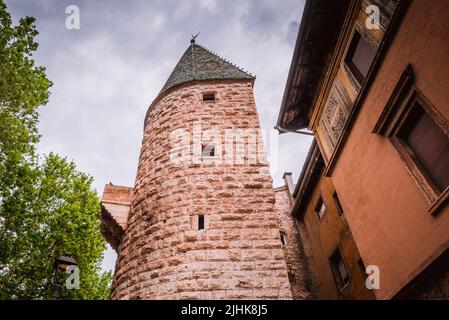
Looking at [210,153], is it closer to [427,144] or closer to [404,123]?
Answer: [404,123]

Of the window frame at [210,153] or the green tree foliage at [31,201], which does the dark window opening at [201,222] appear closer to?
the window frame at [210,153]

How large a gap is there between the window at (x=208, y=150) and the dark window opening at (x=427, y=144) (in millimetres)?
3794

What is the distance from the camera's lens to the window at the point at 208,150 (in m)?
6.81

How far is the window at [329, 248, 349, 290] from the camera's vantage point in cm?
945

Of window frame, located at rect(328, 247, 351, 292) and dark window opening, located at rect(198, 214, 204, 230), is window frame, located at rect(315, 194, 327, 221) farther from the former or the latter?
dark window opening, located at rect(198, 214, 204, 230)

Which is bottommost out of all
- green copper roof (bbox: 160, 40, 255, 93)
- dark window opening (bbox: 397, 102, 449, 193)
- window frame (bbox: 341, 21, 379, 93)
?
dark window opening (bbox: 397, 102, 449, 193)

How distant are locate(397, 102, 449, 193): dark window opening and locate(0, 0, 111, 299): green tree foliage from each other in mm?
11044

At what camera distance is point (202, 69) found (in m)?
9.59

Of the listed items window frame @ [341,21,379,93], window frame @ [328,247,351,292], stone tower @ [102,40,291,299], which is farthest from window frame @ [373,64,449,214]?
window frame @ [328,247,351,292]

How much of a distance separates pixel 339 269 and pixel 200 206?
6.54 m

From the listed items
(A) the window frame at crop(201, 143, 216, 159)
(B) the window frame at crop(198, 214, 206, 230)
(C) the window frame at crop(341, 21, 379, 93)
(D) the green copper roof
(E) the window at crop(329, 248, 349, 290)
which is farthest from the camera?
(E) the window at crop(329, 248, 349, 290)

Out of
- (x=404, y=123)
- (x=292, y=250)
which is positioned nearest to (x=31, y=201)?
(x=292, y=250)

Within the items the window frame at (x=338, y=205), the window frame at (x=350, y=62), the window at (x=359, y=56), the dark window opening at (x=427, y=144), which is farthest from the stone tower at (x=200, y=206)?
the window frame at (x=338, y=205)
